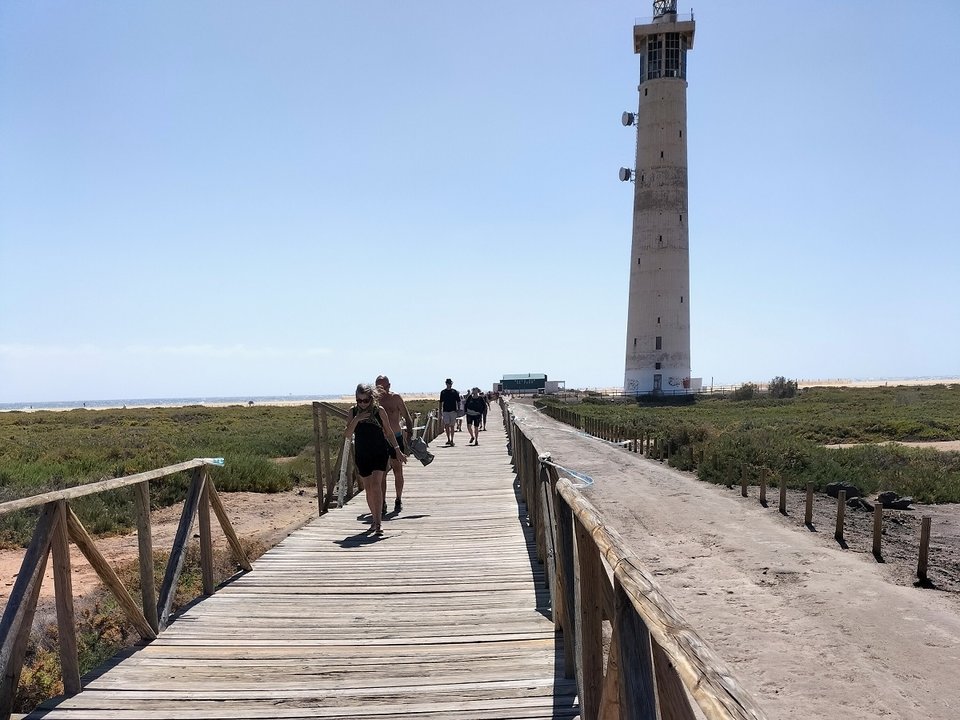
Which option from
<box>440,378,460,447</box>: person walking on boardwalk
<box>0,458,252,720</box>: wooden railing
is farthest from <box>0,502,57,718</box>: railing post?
<box>440,378,460,447</box>: person walking on boardwalk

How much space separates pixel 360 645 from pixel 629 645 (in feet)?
9.55

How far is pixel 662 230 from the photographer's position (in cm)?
4772

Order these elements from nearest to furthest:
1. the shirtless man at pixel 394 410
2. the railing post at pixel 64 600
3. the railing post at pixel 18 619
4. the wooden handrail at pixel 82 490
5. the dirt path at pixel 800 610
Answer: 1. the railing post at pixel 18 619
2. the wooden handrail at pixel 82 490
3. the railing post at pixel 64 600
4. the dirt path at pixel 800 610
5. the shirtless man at pixel 394 410

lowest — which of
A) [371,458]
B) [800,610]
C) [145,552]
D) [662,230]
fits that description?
[800,610]

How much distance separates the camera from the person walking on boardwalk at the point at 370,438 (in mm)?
7512

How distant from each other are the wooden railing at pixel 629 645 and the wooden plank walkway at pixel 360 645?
60 centimetres

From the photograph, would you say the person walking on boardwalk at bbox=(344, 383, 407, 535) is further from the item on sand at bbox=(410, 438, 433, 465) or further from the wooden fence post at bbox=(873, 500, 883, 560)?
the wooden fence post at bbox=(873, 500, 883, 560)

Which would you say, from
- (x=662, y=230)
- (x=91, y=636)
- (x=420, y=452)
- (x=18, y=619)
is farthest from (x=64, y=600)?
(x=662, y=230)

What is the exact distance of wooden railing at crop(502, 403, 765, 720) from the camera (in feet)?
4.90

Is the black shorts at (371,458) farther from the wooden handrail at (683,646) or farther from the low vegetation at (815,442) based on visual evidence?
the low vegetation at (815,442)

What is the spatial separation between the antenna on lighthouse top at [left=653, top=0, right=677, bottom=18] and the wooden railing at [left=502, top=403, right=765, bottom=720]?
57.0 metres

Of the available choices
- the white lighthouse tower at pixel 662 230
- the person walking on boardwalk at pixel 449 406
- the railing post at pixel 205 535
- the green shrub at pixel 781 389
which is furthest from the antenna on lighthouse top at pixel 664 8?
the railing post at pixel 205 535

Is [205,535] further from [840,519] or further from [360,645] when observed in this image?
[840,519]

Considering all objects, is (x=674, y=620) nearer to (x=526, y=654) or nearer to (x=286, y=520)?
(x=526, y=654)
